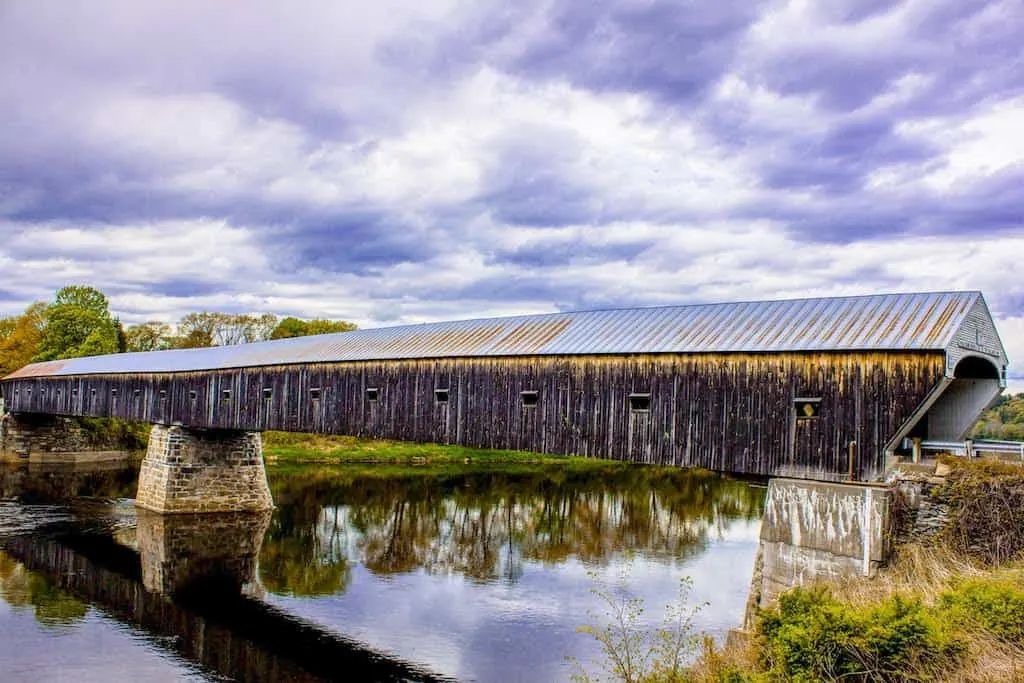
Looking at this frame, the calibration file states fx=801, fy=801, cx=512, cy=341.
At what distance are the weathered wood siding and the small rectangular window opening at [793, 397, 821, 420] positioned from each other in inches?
2.8

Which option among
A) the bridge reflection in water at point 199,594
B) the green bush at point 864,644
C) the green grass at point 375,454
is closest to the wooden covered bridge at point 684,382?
the green bush at point 864,644

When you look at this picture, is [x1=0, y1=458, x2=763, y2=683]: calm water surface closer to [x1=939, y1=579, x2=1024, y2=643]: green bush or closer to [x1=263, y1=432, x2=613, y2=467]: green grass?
[x1=939, y1=579, x2=1024, y2=643]: green bush

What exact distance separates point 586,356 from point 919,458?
5.84 m

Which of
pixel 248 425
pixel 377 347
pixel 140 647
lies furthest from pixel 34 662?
pixel 248 425

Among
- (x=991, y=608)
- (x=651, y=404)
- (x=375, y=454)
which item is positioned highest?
(x=651, y=404)

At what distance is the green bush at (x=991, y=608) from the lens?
6.91 meters

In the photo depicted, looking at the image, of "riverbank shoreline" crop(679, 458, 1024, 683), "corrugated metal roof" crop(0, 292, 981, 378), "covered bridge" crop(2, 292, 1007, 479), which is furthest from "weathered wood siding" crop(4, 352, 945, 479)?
"riverbank shoreline" crop(679, 458, 1024, 683)

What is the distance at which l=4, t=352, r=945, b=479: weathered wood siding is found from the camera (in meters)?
11.2

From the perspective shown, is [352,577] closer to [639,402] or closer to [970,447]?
[639,402]

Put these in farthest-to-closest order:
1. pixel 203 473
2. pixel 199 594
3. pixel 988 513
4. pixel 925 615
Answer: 1. pixel 203 473
2. pixel 199 594
3. pixel 988 513
4. pixel 925 615

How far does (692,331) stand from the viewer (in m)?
13.8

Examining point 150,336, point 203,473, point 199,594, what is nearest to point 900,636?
point 199,594

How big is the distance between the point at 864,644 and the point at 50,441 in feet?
144

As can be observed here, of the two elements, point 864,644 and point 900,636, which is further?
point 864,644
